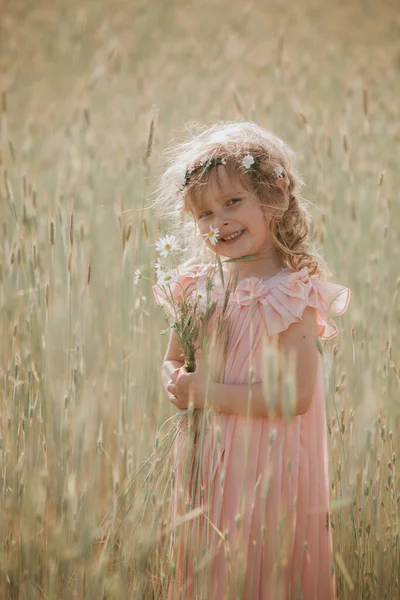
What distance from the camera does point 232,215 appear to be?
53.6 inches

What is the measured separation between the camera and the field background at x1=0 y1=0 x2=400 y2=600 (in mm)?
1260

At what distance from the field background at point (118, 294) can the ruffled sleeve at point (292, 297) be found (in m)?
0.08

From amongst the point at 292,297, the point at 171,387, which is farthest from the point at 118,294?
the point at 292,297

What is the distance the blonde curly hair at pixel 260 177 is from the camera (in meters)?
1.40

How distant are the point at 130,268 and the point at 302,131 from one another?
3.03 feet

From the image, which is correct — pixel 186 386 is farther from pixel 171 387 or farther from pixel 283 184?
pixel 283 184

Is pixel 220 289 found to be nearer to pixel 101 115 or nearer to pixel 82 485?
pixel 82 485

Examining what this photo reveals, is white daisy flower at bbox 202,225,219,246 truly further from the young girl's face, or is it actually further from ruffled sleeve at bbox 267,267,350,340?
ruffled sleeve at bbox 267,267,350,340

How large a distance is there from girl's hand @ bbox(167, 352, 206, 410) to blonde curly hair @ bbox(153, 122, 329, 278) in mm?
334

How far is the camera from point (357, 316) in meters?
1.44

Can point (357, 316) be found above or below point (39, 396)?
above

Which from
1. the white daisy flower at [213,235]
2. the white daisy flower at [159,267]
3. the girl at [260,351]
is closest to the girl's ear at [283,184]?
the girl at [260,351]

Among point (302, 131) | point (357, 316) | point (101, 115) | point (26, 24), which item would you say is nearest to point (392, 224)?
point (302, 131)

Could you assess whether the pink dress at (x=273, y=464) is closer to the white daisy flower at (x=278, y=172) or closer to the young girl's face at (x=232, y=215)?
the young girl's face at (x=232, y=215)
